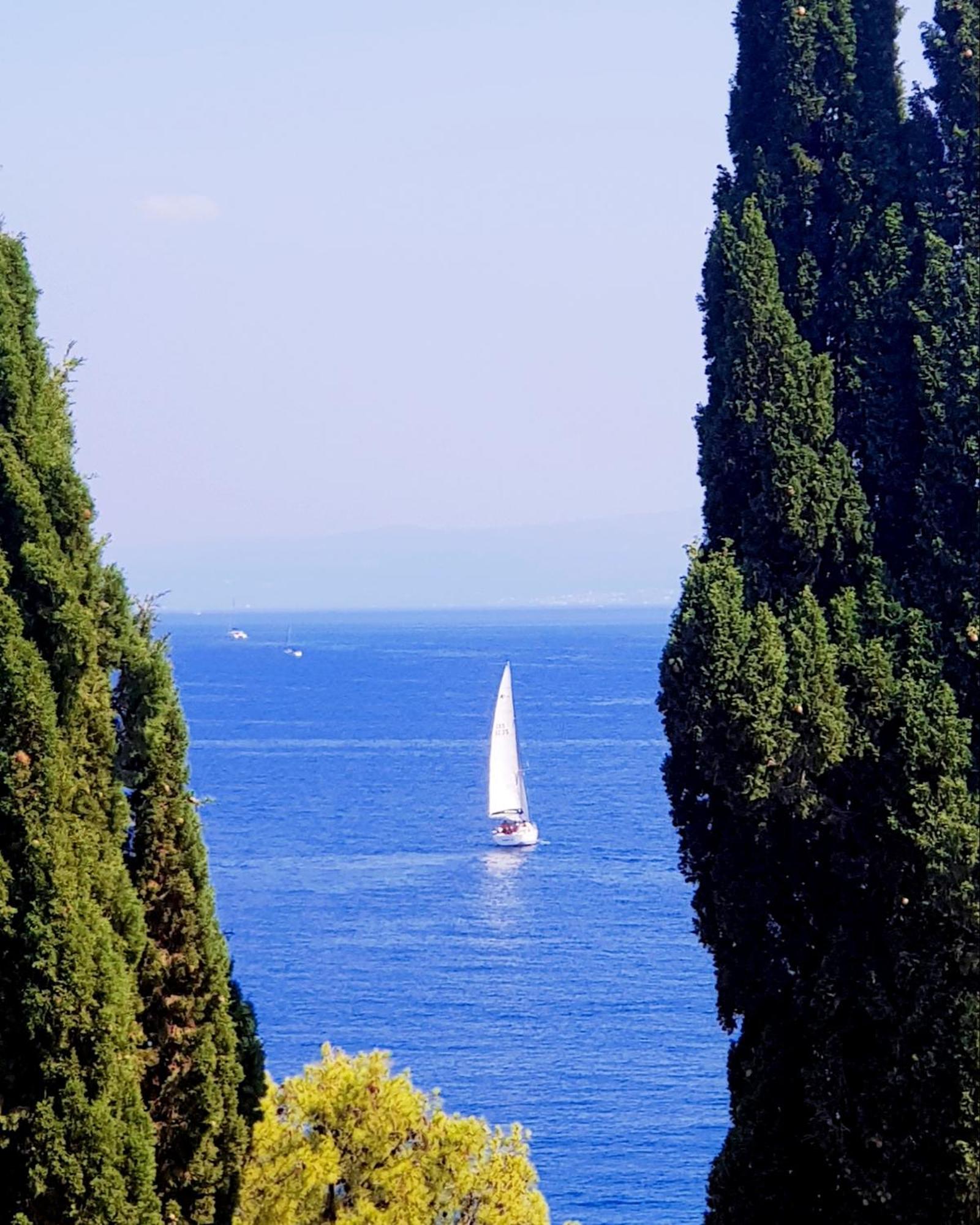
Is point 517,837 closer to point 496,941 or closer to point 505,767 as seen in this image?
point 505,767

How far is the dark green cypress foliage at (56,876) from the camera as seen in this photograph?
977 centimetres

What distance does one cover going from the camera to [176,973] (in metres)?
10.7

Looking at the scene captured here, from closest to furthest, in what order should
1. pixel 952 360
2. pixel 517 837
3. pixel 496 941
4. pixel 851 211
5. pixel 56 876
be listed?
1. pixel 56 876
2. pixel 952 360
3. pixel 851 211
4. pixel 496 941
5. pixel 517 837

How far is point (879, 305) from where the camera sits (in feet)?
36.6

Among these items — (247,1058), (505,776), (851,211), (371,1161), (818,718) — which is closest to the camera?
(818,718)

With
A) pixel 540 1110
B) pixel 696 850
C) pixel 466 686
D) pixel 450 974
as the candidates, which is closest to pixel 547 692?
pixel 466 686

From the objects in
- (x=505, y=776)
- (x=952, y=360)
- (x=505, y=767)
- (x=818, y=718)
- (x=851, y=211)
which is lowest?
(x=505, y=776)

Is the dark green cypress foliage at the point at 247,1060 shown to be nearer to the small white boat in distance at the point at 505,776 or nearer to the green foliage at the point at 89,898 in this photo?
the green foliage at the point at 89,898

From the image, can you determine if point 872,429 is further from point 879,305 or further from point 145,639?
point 145,639

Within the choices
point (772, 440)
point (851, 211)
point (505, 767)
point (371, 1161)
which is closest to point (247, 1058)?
point (371, 1161)

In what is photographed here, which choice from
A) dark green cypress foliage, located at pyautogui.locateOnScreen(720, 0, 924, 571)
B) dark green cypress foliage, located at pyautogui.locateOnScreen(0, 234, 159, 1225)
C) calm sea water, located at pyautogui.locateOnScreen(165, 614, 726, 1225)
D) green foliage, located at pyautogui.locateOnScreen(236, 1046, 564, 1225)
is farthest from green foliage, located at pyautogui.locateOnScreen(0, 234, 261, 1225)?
calm sea water, located at pyautogui.locateOnScreen(165, 614, 726, 1225)

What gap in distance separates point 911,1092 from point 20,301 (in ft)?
23.0

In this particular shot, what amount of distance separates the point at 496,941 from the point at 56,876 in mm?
49102

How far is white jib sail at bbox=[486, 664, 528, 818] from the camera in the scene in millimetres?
78562
